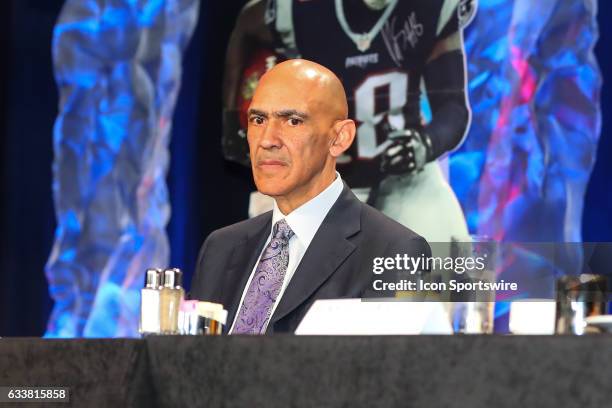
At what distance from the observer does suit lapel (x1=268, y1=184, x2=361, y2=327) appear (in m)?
1.67

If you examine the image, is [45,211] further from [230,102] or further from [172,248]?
[230,102]

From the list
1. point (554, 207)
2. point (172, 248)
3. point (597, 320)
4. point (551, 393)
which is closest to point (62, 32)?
point (172, 248)

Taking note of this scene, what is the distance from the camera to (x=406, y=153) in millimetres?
3307

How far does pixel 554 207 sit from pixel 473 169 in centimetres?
30

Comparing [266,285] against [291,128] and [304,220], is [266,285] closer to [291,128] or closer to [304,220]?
[304,220]

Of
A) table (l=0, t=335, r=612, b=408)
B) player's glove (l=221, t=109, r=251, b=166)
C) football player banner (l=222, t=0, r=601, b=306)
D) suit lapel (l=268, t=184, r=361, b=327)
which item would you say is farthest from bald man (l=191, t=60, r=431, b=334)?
player's glove (l=221, t=109, r=251, b=166)

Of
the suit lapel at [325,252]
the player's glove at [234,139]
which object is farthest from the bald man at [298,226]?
the player's glove at [234,139]

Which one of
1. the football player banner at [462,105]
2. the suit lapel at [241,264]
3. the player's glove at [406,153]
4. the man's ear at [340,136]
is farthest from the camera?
the player's glove at [406,153]

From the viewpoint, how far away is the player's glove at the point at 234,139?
11.7ft

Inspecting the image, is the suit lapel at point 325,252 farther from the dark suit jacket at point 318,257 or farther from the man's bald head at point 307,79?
the man's bald head at point 307,79

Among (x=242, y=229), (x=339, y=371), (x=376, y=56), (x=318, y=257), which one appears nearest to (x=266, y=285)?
(x=318, y=257)

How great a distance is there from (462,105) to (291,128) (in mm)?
1524

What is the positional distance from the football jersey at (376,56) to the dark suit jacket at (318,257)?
1457 mm

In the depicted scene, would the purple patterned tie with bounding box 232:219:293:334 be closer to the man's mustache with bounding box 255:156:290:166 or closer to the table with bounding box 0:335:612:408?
the man's mustache with bounding box 255:156:290:166
